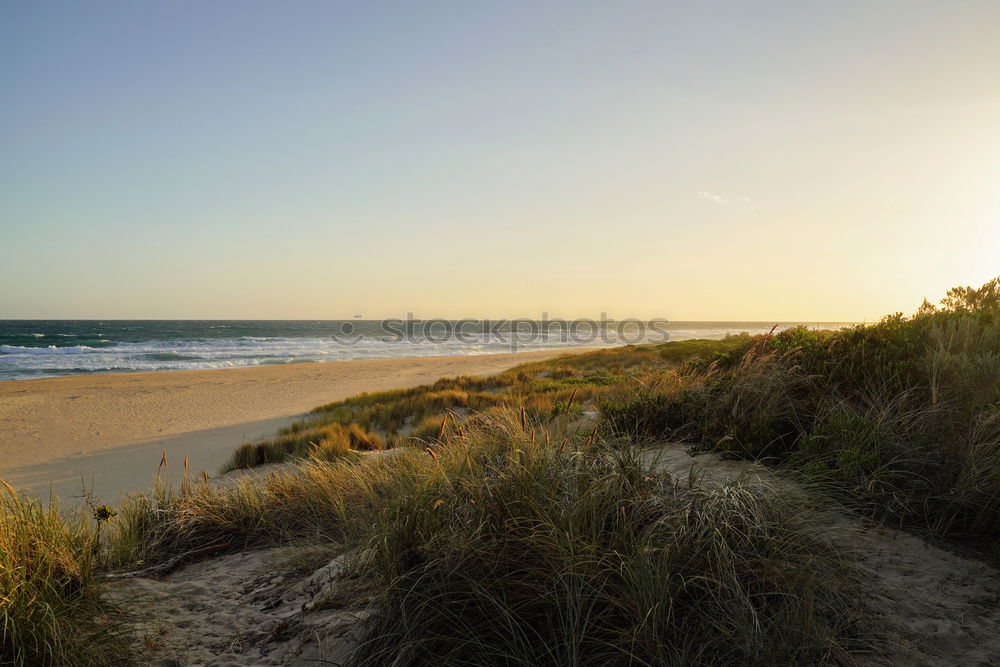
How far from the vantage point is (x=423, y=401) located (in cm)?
1440

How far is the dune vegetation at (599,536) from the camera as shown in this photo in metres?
2.37

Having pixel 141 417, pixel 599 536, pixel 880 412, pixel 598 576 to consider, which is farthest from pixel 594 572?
pixel 141 417

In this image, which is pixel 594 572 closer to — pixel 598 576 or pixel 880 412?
pixel 598 576

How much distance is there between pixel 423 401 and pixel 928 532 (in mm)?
12021

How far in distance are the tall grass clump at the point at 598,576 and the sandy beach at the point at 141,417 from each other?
4600mm

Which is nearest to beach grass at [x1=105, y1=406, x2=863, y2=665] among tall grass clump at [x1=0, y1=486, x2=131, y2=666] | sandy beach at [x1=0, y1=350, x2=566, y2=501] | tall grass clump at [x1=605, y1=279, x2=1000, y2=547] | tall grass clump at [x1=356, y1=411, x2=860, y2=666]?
tall grass clump at [x1=356, y1=411, x2=860, y2=666]

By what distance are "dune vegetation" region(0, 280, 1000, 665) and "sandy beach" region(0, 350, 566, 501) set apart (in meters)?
2.93

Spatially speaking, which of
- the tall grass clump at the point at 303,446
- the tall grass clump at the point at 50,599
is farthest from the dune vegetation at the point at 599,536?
the tall grass clump at the point at 303,446

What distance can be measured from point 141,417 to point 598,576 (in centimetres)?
1788

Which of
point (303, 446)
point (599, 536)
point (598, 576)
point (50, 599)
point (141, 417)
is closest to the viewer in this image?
point (598, 576)

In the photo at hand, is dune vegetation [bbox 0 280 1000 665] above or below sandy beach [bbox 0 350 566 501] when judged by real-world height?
above

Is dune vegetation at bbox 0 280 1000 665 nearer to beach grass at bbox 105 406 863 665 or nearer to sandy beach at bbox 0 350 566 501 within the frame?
beach grass at bbox 105 406 863 665

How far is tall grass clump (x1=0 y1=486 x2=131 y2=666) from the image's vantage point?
7.65ft

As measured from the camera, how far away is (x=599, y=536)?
2.74 m
